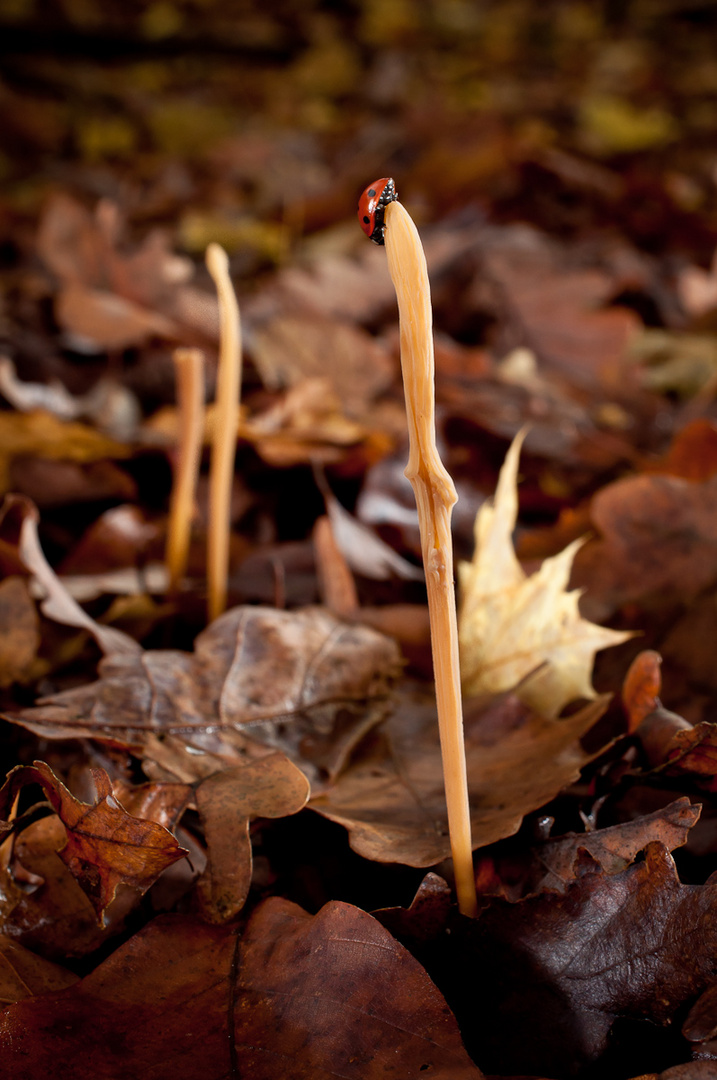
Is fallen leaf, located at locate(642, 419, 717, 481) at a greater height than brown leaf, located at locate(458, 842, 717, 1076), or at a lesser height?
greater

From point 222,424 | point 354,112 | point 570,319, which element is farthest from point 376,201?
point 354,112

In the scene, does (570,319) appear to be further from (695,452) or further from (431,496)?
(431,496)

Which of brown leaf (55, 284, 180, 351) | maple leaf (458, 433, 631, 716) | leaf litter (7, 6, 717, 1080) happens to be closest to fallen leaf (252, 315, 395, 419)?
leaf litter (7, 6, 717, 1080)

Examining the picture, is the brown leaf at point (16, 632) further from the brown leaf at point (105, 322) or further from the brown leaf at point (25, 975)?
the brown leaf at point (105, 322)

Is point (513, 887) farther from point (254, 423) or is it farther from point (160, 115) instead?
point (160, 115)

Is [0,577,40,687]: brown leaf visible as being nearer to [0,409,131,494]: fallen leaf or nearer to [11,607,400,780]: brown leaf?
[11,607,400,780]: brown leaf
